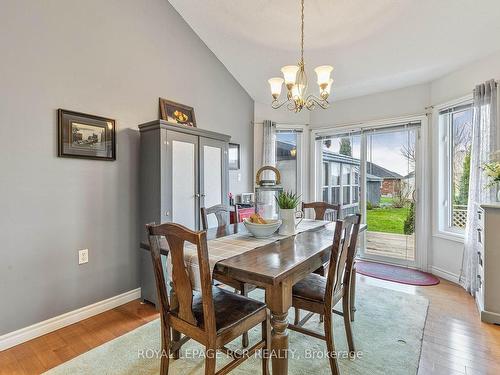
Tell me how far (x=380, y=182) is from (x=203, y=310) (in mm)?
3547

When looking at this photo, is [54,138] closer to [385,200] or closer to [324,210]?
[324,210]

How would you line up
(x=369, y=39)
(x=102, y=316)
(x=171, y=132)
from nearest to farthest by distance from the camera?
(x=102, y=316), (x=171, y=132), (x=369, y=39)

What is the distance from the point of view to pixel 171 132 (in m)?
2.67

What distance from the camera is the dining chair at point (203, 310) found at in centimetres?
126

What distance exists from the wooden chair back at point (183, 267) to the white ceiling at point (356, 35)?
102 inches

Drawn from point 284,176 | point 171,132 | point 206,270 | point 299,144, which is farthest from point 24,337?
point 299,144

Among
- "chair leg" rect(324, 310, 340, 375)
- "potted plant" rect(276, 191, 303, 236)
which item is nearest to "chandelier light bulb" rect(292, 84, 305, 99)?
"potted plant" rect(276, 191, 303, 236)

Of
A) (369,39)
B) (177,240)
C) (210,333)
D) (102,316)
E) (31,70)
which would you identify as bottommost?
(102,316)

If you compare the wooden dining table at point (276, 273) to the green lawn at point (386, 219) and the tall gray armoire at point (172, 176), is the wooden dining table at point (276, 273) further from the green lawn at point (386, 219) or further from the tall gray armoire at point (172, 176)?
the green lawn at point (386, 219)

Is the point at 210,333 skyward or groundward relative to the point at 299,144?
groundward

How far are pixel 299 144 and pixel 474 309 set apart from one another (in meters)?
3.07

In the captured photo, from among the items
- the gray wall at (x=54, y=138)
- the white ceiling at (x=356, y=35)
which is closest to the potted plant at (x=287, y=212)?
the gray wall at (x=54, y=138)

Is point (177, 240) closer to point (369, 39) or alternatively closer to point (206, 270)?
point (206, 270)

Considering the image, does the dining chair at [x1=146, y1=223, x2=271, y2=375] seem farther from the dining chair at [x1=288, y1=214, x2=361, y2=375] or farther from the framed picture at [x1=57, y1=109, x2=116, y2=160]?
the framed picture at [x1=57, y1=109, x2=116, y2=160]
